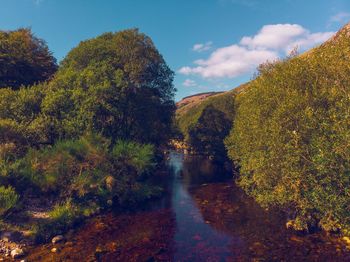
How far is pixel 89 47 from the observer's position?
53125 mm

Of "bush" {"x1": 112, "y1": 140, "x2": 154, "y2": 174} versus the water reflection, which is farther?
"bush" {"x1": 112, "y1": 140, "x2": 154, "y2": 174}

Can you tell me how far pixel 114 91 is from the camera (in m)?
44.0

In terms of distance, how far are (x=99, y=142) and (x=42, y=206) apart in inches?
427

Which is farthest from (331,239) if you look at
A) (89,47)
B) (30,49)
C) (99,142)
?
(30,49)

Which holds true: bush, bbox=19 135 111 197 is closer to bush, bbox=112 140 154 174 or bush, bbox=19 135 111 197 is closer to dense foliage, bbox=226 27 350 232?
bush, bbox=112 140 154 174

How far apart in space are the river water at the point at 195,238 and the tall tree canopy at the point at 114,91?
51.3ft

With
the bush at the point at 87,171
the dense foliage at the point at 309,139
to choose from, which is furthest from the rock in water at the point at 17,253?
the dense foliage at the point at 309,139

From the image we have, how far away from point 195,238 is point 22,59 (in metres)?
48.9

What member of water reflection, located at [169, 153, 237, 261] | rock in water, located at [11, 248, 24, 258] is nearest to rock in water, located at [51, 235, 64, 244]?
rock in water, located at [11, 248, 24, 258]

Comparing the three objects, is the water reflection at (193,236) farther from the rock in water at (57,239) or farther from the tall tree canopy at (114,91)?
the tall tree canopy at (114,91)

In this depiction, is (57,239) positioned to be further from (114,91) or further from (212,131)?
(212,131)

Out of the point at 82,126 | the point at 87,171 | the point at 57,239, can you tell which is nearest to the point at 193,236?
the point at 57,239

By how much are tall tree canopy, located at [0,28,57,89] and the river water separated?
37.0 meters

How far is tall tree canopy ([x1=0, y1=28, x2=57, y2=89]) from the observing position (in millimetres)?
51588
